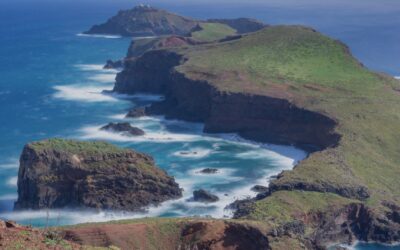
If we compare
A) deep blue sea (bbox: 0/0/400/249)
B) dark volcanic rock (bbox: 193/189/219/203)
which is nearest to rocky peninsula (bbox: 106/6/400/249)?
deep blue sea (bbox: 0/0/400/249)

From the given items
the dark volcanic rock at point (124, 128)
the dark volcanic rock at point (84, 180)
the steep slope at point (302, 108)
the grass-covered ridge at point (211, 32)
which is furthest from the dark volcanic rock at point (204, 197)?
the grass-covered ridge at point (211, 32)

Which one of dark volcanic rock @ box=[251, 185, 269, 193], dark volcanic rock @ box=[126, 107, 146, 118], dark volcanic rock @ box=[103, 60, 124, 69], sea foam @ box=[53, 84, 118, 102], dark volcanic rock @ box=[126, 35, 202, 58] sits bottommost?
dark volcanic rock @ box=[251, 185, 269, 193]

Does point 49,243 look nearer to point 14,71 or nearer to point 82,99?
point 82,99

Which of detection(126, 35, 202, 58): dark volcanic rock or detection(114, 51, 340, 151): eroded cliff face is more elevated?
detection(126, 35, 202, 58): dark volcanic rock

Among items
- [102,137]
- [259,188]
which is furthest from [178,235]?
[102,137]

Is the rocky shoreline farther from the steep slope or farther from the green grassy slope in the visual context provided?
the green grassy slope

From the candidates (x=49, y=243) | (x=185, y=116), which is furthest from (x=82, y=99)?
(x=49, y=243)

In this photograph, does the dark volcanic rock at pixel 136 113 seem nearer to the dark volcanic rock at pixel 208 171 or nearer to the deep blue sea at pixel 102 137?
the deep blue sea at pixel 102 137
